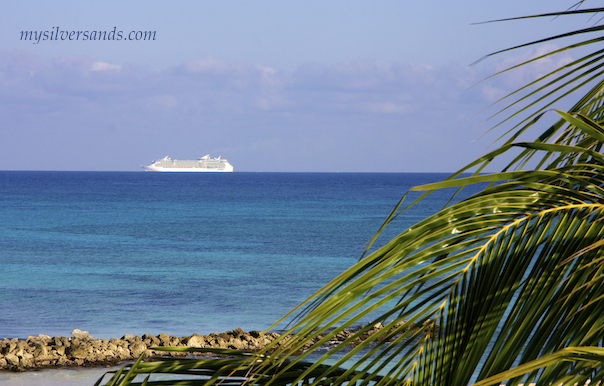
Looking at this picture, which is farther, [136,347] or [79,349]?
[136,347]

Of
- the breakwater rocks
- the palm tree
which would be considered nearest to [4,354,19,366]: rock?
the breakwater rocks

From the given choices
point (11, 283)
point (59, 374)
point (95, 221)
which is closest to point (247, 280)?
point (11, 283)

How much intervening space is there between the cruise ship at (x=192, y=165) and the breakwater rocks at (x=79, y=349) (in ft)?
473

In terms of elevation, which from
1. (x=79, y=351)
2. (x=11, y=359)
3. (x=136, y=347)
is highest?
(x=11, y=359)

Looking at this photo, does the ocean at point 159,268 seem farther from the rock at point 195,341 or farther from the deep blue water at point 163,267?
the rock at point 195,341

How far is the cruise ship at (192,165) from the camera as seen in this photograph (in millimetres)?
155500

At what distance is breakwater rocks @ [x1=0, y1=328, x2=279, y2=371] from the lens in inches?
379

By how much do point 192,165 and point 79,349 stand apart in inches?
5880

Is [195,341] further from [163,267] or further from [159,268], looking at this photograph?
[163,267]

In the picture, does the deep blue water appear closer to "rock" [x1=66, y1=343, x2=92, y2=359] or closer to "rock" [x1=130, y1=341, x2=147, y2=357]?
"rock" [x1=130, y1=341, x2=147, y2=357]

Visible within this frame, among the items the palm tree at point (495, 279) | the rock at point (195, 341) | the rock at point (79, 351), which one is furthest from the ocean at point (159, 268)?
the palm tree at point (495, 279)

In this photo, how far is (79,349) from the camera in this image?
33.1 ft

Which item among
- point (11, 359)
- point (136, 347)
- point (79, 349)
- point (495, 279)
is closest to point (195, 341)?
point (136, 347)

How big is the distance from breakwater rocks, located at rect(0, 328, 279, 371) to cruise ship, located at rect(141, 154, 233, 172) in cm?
14421
